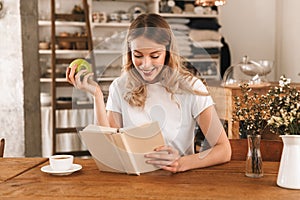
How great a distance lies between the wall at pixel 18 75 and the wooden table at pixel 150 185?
1.73 m

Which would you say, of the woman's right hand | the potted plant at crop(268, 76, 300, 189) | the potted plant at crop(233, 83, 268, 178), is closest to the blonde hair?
the woman's right hand

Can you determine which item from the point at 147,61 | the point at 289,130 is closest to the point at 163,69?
the point at 147,61

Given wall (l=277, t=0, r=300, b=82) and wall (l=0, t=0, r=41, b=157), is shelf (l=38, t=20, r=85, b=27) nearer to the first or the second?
wall (l=0, t=0, r=41, b=157)

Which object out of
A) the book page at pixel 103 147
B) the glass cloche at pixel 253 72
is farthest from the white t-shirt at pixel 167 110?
the glass cloche at pixel 253 72

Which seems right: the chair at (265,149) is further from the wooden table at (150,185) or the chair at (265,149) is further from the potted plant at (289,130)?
the potted plant at (289,130)

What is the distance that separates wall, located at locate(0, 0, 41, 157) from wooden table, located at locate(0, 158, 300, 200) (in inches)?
68.3

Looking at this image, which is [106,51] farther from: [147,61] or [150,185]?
[150,185]

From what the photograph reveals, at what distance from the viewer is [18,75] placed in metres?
3.30

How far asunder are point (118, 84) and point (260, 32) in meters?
4.13

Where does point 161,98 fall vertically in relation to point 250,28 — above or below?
below

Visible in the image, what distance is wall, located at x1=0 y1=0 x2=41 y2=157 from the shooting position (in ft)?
10.7

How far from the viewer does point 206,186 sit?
1.43 metres

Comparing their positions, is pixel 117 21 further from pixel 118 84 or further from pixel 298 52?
pixel 118 84

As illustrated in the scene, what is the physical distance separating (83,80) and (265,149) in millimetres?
813
